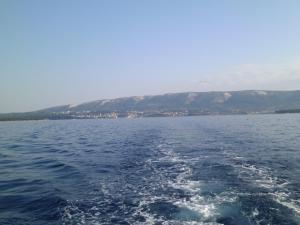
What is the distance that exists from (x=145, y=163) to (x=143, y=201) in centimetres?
1134

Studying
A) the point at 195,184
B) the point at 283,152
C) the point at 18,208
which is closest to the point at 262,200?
the point at 195,184

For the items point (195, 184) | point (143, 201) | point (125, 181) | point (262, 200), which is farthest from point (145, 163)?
point (262, 200)

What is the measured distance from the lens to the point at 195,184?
1936 cm

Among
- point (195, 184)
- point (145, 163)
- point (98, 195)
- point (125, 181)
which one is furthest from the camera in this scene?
point (145, 163)

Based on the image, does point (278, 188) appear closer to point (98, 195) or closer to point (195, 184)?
point (195, 184)

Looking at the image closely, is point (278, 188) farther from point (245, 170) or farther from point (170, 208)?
point (170, 208)

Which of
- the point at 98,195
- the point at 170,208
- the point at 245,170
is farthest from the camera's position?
the point at 245,170

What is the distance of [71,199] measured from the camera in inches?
661

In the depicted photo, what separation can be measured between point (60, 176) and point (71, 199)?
22.3ft

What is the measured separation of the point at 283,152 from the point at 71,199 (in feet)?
75.4

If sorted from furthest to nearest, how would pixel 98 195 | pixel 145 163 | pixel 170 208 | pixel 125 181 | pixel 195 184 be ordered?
pixel 145 163, pixel 125 181, pixel 195 184, pixel 98 195, pixel 170 208

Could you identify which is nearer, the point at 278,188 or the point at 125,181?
the point at 278,188

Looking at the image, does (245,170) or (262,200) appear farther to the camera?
(245,170)

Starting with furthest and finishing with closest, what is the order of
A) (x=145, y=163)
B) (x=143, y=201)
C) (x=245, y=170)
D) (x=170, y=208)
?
1. (x=145, y=163)
2. (x=245, y=170)
3. (x=143, y=201)
4. (x=170, y=208)
